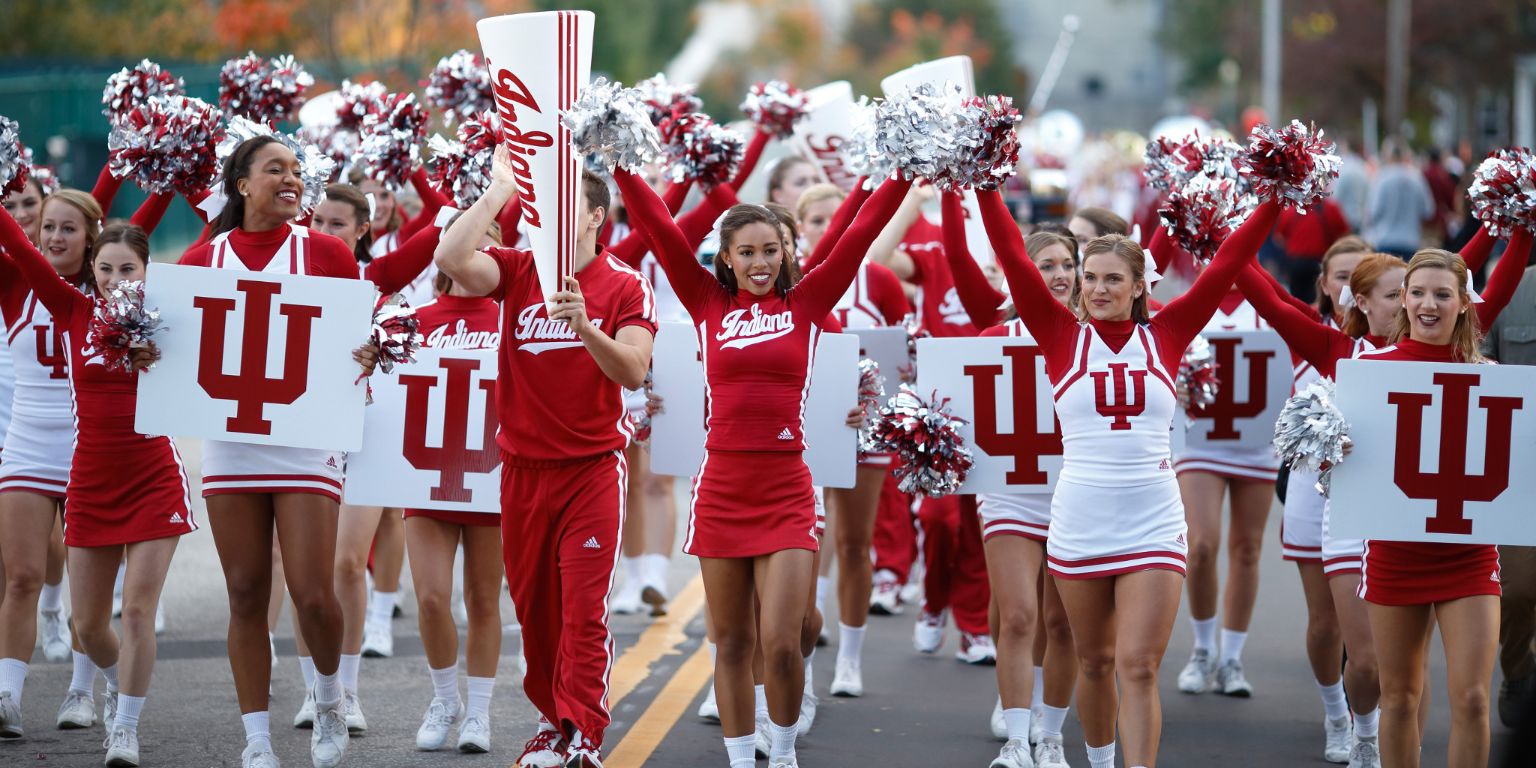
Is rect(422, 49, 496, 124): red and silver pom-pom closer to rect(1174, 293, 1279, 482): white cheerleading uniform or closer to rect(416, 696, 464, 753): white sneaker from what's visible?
rect(416, 696, 464, 753): white sneaker

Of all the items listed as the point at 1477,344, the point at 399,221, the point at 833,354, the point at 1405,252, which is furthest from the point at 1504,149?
the point at 1405,252

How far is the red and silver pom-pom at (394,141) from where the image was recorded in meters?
7.73

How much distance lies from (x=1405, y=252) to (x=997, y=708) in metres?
16.2

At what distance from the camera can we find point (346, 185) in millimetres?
7695

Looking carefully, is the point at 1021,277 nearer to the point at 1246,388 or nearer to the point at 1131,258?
the point at 1131,258

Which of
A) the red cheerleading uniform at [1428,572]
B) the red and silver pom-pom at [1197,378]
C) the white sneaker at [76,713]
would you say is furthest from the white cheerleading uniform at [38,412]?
the red cheerleading uniform at [1428,572]

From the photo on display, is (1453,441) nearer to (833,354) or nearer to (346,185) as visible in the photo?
(833,354)

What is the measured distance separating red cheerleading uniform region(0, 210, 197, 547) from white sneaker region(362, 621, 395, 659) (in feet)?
6.68

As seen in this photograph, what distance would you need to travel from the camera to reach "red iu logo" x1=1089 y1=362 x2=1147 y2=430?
6.11 metres

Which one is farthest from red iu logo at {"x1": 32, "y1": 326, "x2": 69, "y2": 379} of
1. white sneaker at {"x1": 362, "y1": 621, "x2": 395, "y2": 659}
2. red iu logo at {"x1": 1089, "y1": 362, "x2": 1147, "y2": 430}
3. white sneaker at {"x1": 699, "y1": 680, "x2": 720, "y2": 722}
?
red iu logo at {"x1": 1089, "y1": 362, "x2": 1147, "y2": 430}

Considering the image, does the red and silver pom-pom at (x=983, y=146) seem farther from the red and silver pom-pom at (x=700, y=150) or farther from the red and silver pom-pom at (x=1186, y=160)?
the red and silver pom-pom at (x=700, y=150)

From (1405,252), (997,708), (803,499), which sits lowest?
(997,708)

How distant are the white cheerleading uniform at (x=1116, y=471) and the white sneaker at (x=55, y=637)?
194 inches

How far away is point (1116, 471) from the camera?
6090 millimetres
